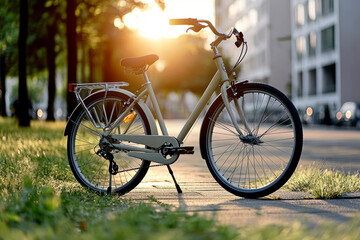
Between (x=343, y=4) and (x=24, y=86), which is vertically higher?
(x=343, y=4)

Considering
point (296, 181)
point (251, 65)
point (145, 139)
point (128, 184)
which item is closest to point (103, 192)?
point (128, 184)

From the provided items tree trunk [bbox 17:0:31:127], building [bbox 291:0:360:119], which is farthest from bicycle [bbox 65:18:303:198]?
building [bbox 291:0:360:119]

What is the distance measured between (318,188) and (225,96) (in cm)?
111

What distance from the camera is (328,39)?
50312 millimetres

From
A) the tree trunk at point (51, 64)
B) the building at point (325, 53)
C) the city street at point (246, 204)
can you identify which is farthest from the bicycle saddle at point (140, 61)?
the building at point (325, 53)

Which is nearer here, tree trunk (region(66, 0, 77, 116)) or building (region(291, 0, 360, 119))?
tree trunk (region(66, 0, 77, 116))

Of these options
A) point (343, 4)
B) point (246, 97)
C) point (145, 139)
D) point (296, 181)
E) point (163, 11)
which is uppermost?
point (343, 4)

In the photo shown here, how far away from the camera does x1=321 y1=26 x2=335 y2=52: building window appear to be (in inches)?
1945

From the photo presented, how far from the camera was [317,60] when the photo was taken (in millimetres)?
52469

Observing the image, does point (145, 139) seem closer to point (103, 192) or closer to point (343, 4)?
point (103, 192)

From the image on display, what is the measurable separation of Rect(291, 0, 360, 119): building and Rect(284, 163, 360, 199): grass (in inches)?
1413

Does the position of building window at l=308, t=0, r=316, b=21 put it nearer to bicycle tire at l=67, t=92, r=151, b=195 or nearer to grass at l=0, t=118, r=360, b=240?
bicycle tire at l=67, t=92, r=151, b=195

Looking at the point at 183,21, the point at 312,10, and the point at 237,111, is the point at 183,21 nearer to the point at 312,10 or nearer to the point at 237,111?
the point at 237,111

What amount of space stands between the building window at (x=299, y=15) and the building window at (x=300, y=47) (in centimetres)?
152
